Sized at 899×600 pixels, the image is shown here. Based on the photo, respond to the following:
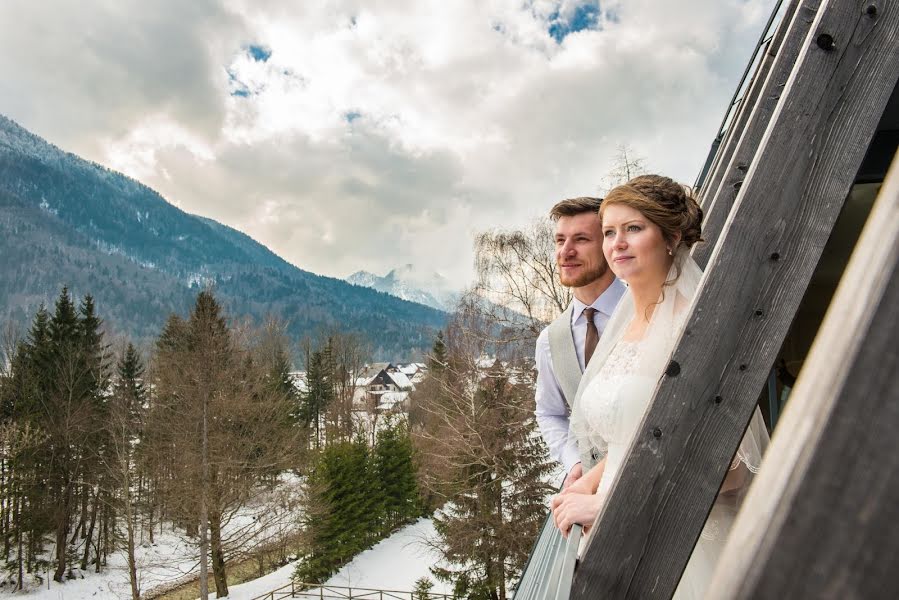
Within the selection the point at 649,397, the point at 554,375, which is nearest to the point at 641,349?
the point at 649,397

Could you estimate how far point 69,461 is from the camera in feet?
70.1

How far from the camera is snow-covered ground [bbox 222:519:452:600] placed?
57.6 feet

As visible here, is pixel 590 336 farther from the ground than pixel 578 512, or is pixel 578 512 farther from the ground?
pixel 590 336

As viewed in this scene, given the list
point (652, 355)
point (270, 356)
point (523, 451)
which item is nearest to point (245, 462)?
point (523, 451)

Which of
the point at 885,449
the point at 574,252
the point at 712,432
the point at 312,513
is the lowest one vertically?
the point at 312,513

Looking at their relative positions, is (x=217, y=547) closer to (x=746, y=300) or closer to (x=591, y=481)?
(x=591, y=481)

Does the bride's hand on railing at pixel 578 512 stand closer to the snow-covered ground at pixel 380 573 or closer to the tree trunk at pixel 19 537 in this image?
the snow-covered ground at pixel 380 573

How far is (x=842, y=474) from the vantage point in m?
0.40

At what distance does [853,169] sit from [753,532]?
37.4 inches

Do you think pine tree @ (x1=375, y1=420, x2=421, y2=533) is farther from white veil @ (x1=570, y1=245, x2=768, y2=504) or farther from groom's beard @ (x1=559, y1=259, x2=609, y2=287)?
white veil @ (x1=570, y1=245, x2=768, y2=504)

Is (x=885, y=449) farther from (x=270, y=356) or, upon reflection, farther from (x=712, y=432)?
(x=270, y=356)

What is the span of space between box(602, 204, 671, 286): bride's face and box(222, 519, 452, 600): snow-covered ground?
1666cm

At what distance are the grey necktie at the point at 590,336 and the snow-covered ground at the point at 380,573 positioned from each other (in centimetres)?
1565

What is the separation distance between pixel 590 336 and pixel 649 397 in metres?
1.19
